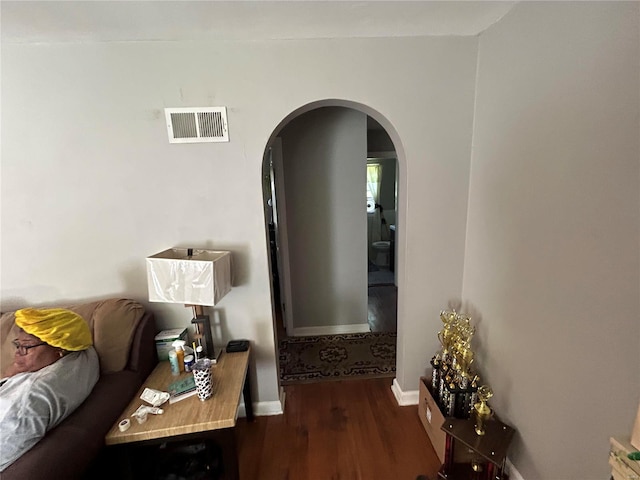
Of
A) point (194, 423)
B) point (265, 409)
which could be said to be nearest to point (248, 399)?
point (265, 409)

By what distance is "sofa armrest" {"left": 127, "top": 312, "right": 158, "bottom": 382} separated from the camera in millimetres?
1542

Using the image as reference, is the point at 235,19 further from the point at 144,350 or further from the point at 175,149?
the point at 144,350

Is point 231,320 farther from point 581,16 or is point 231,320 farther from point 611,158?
→ point 581,16

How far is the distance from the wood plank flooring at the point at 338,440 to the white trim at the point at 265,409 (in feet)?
0.10

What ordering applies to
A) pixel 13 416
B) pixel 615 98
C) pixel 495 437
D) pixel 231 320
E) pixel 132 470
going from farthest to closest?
pixel 231 320 < pixel 495 437 < pixel 132 470 < pixel 13 416 < pixel 615 98

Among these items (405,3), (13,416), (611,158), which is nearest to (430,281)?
(611,158)

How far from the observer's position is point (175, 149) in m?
1.61

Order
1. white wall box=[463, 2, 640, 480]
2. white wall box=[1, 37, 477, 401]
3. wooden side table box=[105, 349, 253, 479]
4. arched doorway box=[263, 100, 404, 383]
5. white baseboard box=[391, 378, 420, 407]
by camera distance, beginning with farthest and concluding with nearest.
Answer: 1. arched doorway box=[263, 100, 404, 383]
2. white baseboard box=[391, 378, 420, 407]
3. white wall box=[1, 37, 477, 401]
4. wooden side table box=[105, 349, 253, 479]
5. white wall box=[463, 2, 640, 480]

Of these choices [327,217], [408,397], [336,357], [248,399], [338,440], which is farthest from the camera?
[327,217]

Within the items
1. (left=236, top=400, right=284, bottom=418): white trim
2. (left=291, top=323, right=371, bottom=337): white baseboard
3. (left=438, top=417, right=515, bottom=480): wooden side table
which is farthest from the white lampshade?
(left=291, top=323, right=371, bottom=337): white baseboard

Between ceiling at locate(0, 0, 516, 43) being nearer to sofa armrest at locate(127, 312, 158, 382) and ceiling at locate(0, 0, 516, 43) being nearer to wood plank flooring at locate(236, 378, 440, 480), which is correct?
sofa armrest at locate(127, 312, 158, 382)

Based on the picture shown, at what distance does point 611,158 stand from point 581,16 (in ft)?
1.63

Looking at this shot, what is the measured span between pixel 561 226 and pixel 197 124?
172cm

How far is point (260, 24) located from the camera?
141cm
